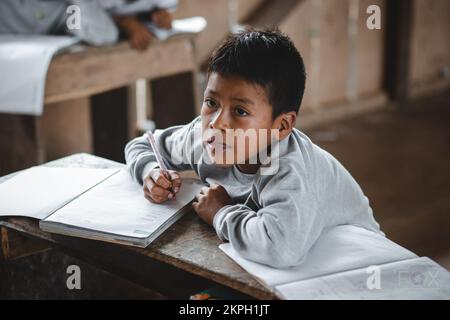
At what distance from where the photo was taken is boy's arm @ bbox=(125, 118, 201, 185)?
158 cm

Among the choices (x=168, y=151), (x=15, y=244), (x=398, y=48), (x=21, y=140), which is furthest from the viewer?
(x=398, y=48)

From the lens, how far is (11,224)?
145 cm

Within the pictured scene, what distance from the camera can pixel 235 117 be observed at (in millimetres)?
1314

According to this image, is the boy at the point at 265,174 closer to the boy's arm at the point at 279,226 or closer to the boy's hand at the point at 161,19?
the boy's arm at the point at 279,226

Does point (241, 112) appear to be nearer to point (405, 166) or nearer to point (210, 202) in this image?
point (210, 202)

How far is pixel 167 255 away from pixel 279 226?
0.23 m

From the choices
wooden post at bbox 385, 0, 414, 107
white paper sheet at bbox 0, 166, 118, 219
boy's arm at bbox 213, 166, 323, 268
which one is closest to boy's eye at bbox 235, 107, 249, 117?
boy's arm at bbox 213, 166, 323, 268

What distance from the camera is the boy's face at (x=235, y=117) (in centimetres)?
130

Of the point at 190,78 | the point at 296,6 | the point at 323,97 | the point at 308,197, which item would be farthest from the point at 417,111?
the point at 308,197

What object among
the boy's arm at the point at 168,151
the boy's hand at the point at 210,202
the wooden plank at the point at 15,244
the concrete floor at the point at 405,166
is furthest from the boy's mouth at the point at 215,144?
the concrete floor at the point at 405,166

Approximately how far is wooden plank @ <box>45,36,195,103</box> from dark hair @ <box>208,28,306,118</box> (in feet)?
4.91

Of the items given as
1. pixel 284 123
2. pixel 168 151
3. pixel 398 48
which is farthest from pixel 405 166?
pixel 284 123

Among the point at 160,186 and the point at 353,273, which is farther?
the point at 160,186

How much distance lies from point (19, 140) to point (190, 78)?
3.50 feet
